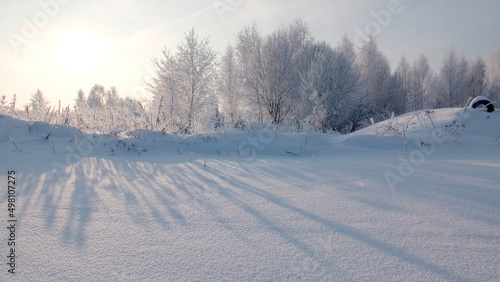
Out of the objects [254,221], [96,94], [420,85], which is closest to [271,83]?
[254,221]

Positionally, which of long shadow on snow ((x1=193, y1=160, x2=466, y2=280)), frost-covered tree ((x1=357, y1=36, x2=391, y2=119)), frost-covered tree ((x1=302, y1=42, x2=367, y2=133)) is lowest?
long shadow on snow ((x1=193, y1=160, x2=466, y2=280))

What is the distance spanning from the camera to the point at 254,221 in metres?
1.05

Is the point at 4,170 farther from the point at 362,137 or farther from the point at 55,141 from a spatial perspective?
the point at 362,137

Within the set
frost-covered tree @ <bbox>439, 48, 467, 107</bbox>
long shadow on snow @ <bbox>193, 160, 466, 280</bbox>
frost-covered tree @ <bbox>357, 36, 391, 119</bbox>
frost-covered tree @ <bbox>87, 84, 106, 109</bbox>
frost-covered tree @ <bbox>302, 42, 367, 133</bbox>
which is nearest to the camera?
long shadow on snow @ <bbox>193, 160, 466, 280</bbox>

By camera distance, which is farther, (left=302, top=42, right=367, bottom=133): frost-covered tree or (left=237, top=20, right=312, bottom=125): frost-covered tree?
(left=237, top=20, right=312, bottom=125): frost-covered tree

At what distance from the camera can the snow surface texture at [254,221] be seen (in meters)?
0.73

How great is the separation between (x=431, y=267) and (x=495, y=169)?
66.2 inches

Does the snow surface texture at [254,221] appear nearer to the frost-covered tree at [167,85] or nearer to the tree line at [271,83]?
the tree line at [271,83]

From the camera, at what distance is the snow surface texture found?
726mm

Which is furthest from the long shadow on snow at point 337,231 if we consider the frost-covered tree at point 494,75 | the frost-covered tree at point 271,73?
the frost-covered tree at point 494,75

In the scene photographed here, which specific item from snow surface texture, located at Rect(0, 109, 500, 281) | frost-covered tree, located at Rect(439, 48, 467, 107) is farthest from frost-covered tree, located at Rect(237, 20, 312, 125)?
frost-covered tree, located at Rect(439, 48, 467, 107)

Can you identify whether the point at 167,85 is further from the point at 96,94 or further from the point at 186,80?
the point at 96,94

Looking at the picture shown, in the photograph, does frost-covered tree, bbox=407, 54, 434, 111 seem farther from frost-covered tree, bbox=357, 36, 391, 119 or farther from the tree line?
the tree line

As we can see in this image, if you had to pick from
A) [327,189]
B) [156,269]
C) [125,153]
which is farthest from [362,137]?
[156,269]
